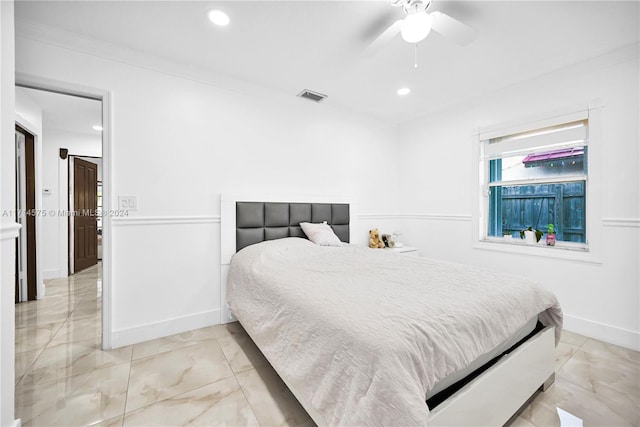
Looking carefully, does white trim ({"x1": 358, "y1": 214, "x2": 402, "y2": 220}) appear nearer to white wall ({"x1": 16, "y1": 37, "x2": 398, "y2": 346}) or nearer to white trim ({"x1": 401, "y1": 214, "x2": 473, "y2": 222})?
white trim ({"x1": 401, "y1": 214, "x2": 473, "y2": 222})

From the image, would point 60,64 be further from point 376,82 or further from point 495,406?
point 495,406

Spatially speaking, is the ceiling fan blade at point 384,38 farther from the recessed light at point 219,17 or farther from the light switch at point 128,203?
the light switch at point 128,203

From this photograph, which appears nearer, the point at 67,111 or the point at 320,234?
the point at 320,234

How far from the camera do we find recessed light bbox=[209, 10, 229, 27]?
1.88m

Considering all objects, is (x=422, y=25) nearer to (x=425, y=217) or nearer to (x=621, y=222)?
(x=621, y=222)

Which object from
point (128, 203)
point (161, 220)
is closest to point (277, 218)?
point (161, 220)

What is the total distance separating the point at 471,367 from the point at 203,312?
228 cm

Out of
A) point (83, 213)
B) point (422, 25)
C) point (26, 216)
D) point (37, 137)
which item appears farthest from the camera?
point (83, 213)

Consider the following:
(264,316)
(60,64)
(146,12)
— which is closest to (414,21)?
(146,12)

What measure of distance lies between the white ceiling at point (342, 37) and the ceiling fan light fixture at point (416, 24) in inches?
11.6

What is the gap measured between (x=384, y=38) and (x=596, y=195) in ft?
7.66

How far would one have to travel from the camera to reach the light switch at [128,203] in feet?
7.49

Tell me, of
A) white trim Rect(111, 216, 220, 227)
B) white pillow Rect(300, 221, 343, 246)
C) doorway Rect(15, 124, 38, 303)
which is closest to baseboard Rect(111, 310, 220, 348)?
white trim Rect(111, 216, 220, 227)

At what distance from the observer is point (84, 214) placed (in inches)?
182
